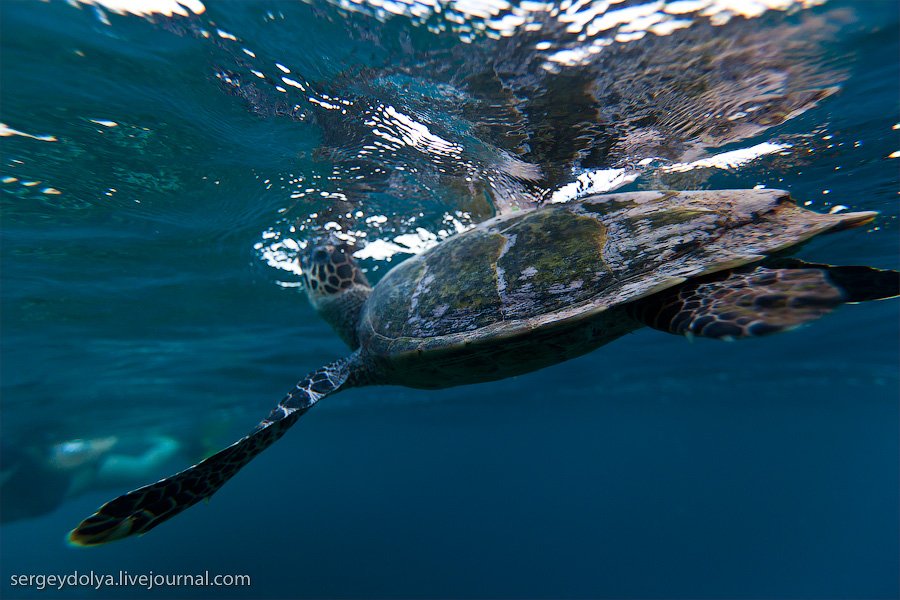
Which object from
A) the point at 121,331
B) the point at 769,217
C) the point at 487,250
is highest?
the point at 121,331

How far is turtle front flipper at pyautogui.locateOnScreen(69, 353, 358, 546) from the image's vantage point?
11.5 feet

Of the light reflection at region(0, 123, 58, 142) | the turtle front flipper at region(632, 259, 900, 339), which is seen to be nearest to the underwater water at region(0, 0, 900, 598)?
the light reflection at region(0, 123, 58, 142)

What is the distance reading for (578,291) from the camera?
361 centimetres

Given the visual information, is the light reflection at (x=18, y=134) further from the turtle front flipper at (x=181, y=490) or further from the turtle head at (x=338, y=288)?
the turtle front flipper at (x=181, y=490)

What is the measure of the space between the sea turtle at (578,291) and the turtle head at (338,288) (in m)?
1.56

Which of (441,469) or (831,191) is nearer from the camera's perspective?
(831,191)

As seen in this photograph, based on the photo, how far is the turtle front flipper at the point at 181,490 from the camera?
3.51 m

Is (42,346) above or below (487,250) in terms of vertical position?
above

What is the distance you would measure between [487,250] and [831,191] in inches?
303

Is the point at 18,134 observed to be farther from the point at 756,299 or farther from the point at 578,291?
the point at 756,299

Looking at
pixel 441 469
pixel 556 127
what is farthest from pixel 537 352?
pixel 441 469

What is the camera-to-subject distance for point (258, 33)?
4516mm

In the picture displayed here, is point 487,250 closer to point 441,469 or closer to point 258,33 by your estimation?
point 258,33

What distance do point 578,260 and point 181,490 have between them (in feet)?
13.8
